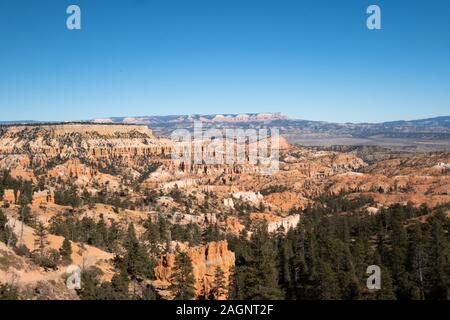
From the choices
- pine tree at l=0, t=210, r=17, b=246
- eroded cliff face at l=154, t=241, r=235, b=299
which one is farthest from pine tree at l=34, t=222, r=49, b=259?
eroded cliff face at l=154, t=241, r=235, b=299

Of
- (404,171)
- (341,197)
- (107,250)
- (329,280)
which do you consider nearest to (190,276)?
(329,280)

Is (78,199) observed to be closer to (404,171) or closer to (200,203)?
(200,203)

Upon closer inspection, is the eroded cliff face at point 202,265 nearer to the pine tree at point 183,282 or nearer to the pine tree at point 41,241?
the pine tree at point 183,282

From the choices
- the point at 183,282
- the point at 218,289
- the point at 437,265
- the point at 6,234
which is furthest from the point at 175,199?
the point at 437,265

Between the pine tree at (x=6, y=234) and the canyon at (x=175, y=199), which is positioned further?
the canyon at (x=175, y=199)

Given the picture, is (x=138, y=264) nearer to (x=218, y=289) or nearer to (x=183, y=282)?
(x=218, y=289)

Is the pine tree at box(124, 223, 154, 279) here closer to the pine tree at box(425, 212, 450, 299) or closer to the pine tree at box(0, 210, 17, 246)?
the pine tree at box(0, 210, 17, 246)

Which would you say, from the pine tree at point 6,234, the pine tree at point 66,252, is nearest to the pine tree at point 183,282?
the pine tree at point 66,252
